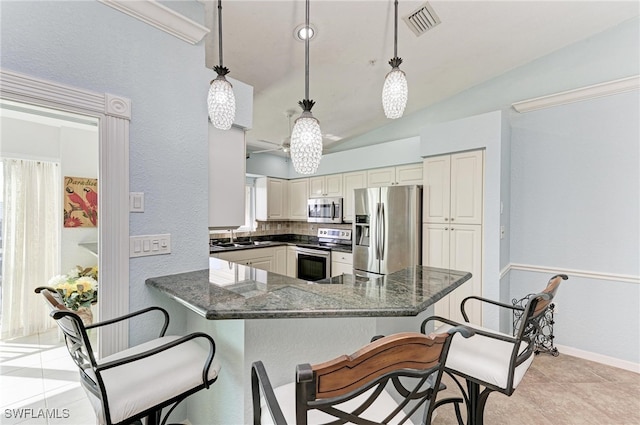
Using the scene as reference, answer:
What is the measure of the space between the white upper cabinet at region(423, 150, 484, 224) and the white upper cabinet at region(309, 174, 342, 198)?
5.25 ft

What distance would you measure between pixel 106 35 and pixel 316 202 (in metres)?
3.59

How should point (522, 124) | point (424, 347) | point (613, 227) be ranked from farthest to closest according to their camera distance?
point (522, 124), point (613, 227), point (424, 347)

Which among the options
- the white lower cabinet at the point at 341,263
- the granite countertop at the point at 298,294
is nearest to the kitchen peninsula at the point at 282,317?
the granite countertop at the point at 298,294

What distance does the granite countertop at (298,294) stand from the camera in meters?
1.05

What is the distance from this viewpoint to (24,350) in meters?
2.50

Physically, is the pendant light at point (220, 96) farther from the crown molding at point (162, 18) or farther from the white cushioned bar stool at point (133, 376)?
the white cushioned bar stool at point (133, 376)

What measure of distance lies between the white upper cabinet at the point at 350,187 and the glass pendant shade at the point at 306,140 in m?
3.02

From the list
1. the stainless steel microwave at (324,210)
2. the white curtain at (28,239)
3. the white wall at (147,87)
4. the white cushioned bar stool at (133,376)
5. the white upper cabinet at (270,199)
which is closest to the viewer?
the white cushioned bar stool at (133,376)

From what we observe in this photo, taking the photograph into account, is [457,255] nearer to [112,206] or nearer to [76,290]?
[112,206]

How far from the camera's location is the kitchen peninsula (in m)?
1.07

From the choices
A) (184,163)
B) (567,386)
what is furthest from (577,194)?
(184,163)

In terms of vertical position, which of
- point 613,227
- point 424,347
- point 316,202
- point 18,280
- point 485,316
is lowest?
point 485,316

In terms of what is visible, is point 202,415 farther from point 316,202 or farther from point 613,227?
point 613,227

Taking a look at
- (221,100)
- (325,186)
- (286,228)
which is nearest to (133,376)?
(221,100)
